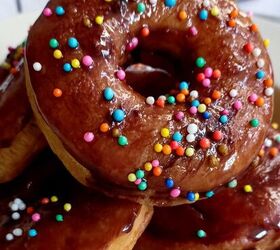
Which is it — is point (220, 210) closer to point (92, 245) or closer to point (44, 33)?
point (92, 245)

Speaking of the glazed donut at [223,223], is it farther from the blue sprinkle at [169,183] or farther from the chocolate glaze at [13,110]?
the chocolate glaze at [13,110]

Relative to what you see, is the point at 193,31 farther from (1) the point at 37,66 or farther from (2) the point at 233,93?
(1) the point at 37,66

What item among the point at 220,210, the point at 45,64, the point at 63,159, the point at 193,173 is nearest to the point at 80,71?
the point at 45,64

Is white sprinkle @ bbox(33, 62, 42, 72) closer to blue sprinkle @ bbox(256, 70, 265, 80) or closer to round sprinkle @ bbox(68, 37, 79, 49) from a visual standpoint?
round sprinkle @ bbox(68, 37, 79, 49)

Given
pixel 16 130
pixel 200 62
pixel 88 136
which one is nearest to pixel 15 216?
pixel 16 130

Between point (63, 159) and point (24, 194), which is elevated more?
point (63, 159)

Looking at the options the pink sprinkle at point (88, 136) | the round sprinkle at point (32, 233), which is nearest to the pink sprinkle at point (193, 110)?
the pink sprinkle at point (88, 136)

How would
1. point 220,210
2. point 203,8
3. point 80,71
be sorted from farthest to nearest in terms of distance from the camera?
point 220,210, point 203,8, point 80,71
